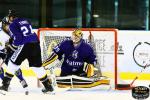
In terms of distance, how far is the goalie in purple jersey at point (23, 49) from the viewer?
228 inches

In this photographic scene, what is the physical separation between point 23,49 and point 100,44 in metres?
0.88

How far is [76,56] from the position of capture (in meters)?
6.04

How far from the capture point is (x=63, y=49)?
6066mm

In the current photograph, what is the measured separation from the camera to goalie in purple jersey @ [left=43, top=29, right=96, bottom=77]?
6.04m

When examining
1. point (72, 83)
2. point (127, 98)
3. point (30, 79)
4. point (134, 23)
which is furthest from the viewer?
point (134, 23)

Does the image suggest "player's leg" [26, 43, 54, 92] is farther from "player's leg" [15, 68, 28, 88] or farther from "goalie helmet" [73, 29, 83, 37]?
"goalie helmet" [73, 29, 83, 37]

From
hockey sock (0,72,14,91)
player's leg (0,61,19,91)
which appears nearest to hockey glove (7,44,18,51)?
player's leg (0,61,19,91)

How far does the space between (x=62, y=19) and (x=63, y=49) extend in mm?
1516

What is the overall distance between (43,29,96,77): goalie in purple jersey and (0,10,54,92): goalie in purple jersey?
215mm

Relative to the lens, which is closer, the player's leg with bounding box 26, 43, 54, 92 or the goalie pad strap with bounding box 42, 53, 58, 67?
the player's leg with bounding box 26, 43, 54, 92

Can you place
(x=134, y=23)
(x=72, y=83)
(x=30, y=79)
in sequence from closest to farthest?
1. (x=72, y=83)
2. (x=30, y=79)
3. (x=134, y=23)

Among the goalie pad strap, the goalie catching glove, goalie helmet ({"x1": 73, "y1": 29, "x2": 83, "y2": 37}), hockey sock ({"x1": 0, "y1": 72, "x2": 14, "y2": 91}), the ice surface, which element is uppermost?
goalie helmet ({"x1": 73, "y1": 29, "x2": 83, "y2": 37})

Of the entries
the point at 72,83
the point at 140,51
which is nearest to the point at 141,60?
the point at 140,51

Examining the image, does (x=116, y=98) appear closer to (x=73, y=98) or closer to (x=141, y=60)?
(x=73, y=98)
